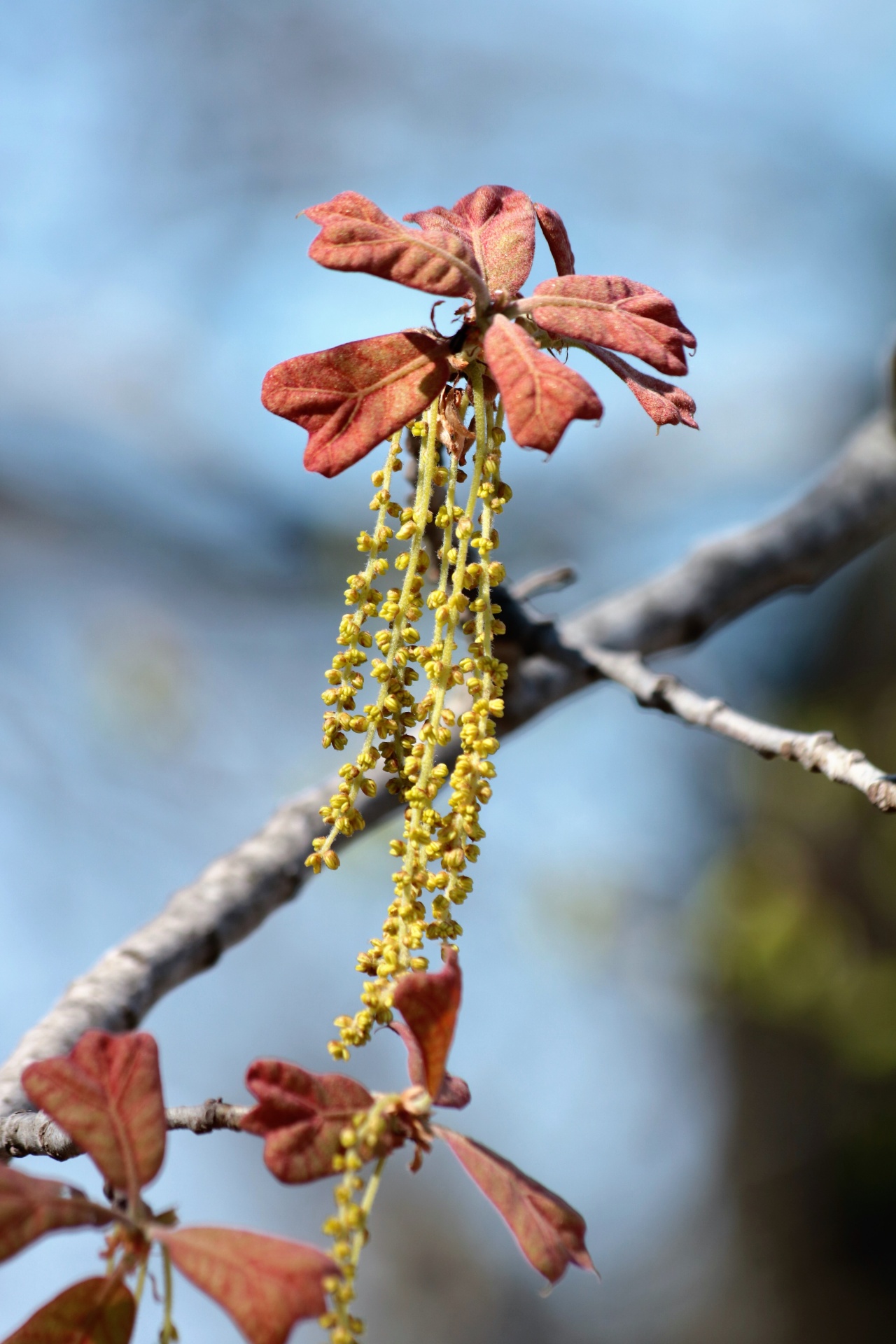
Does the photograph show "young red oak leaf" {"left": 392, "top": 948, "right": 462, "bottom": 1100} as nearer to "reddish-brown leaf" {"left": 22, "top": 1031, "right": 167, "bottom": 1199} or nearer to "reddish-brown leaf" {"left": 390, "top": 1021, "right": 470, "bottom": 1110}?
"reddish-brown leaf" {"left": 390, "top": 1021, "right": 470, "bottom": 1110}

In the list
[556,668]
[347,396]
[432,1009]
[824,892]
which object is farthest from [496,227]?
[824,892]

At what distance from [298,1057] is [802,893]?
2.24 meters

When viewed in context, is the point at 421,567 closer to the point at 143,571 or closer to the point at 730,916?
the point at 730,916

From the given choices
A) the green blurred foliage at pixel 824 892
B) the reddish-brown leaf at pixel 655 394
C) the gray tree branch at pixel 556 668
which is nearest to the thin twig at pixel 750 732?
the gray tree branch at pixel 556 668

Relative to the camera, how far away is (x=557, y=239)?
0.69 m

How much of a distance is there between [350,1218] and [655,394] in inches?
17.9

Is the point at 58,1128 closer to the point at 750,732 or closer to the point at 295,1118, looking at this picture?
the point at 295,1118

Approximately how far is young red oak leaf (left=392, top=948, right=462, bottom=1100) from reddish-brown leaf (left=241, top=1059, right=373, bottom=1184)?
43 millimetres

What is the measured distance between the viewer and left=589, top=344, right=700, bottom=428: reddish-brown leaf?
59 centimetres

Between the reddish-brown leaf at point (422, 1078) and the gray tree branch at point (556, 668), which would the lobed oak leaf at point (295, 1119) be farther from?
the gray tree branch at point (556, 668)

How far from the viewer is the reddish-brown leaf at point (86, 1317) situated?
462 mm

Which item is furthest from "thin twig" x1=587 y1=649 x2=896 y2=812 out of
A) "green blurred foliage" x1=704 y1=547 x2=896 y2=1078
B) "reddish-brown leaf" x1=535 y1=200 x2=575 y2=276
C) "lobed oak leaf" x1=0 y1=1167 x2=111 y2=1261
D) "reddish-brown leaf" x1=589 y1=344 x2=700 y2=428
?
"green blurred foliage" x1=704 y1=547 x2=896 y2=1078

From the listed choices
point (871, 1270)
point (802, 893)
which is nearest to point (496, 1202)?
point (802, 893)

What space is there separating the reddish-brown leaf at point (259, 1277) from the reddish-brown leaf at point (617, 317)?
0.48 m
